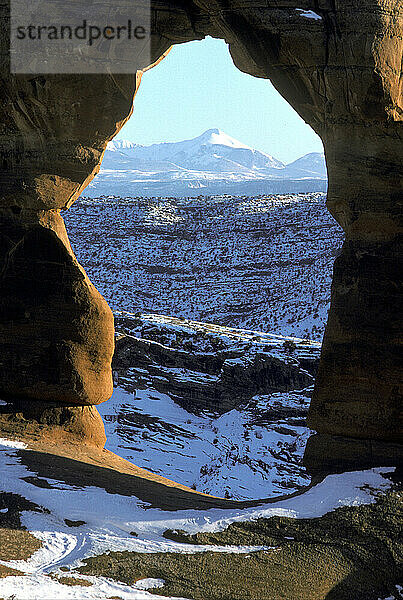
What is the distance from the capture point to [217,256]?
33.6 metres

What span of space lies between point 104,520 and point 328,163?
12.4ft

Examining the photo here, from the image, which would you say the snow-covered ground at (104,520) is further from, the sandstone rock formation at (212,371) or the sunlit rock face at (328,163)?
the sandstone rock formation at (212,371)

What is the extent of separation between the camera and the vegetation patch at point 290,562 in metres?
4.88

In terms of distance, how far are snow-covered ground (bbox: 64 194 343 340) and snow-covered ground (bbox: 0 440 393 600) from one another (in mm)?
18665

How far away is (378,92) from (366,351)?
2293mm

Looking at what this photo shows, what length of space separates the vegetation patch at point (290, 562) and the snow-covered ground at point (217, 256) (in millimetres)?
19060

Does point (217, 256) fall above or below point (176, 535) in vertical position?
above

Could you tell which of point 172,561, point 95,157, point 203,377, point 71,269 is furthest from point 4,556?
point 203,377

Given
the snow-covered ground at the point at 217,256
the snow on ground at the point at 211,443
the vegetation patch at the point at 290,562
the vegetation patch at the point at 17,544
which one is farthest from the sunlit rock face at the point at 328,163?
the snow-covered ground at the point at 217,256

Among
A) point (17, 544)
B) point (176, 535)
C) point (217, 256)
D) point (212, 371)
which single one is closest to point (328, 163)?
point (176, 535)

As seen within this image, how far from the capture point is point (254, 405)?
1552 cm

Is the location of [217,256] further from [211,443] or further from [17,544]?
[17,544]

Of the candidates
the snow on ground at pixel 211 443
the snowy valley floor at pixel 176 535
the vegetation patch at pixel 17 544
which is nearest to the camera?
the snowy valley floor at pixel 176 535

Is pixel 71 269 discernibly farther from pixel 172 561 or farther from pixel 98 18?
pixel 172 561
